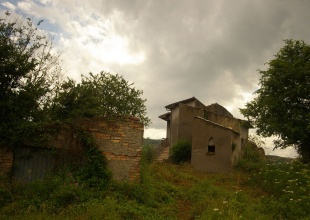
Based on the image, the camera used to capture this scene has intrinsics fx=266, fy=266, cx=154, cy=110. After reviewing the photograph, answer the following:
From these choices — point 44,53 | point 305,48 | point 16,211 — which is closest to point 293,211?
point 16,211

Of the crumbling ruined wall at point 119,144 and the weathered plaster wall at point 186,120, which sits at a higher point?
the weathered plaster wall at point 186,120

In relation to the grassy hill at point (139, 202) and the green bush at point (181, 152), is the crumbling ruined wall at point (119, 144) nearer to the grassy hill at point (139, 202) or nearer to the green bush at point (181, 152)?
the grassy hill at point (139, 202)

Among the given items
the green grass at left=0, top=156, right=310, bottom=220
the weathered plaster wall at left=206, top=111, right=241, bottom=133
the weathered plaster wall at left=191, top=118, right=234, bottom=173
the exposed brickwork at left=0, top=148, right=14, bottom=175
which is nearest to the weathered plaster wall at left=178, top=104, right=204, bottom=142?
the weathered plaster wall at left=206, top=111, right=241, bottom=133

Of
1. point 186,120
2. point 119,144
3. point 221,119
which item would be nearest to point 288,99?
point 221,119

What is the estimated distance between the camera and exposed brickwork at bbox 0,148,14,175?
8977 millimetres

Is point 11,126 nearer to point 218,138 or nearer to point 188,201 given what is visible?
point 188,201

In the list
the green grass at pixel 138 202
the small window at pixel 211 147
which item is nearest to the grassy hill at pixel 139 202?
the green grass at pixel 138 202

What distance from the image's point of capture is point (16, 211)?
23.9ft

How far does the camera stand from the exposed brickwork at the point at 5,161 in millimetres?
8977

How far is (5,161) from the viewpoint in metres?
9.03

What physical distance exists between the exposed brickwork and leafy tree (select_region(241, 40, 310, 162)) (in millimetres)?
15859

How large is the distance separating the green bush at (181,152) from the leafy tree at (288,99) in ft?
17.9

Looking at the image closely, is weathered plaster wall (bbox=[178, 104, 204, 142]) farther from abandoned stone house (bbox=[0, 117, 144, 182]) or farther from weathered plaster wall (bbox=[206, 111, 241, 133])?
abandoned stone house (bbox=[0, 117, 144, 182])

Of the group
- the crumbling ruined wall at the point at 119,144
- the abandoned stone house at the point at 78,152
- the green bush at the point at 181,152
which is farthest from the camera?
the green bush at the point at 181,152
